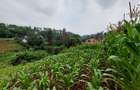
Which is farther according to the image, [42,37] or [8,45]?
[8,45]

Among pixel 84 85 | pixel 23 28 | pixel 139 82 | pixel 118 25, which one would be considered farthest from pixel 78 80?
pixel 23 28

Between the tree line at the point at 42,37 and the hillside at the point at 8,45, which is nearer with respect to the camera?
the tree line at the point at 42,37

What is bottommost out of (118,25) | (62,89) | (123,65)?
(62,89)

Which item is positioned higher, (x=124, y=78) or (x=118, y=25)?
(x=118, y=25)

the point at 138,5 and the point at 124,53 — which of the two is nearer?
the point at 124,53

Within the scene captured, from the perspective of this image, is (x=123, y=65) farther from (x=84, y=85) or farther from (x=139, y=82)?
(x=84, y=85)

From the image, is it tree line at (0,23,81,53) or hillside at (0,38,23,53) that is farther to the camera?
hillside at (0,38,23,53)

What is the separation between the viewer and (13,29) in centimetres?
5409

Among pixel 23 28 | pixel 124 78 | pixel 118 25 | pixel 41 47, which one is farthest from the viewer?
pixel 23 28

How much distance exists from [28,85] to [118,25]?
3875 millimetres

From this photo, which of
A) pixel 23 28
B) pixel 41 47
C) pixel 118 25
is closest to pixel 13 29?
pixel 23 28

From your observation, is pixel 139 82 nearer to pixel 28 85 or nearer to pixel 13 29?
pixel 28 85

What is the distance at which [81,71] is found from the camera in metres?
6.43

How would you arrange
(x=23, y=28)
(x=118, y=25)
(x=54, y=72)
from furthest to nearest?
(x=23, y=28), (x=118, y=25), (x=54, y=72)
